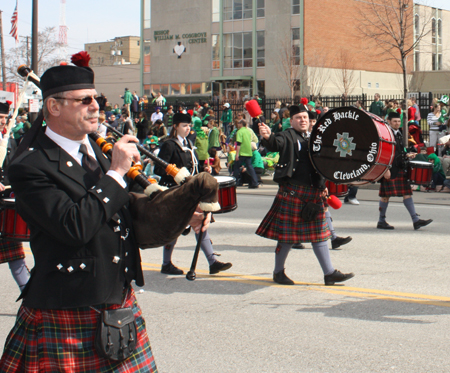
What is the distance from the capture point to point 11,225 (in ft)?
16.3

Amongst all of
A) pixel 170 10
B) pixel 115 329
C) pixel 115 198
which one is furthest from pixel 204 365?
pixel 170 10

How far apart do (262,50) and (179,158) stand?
1533 inches

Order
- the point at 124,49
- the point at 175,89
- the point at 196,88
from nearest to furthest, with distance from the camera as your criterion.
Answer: the point at 196,88
the point at 175,89
the point at 124,49

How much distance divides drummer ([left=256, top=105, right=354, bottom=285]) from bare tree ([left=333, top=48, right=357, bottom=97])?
37598 millimetres

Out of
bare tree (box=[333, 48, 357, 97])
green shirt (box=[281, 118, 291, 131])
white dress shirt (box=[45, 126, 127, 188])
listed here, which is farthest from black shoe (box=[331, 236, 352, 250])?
bare tree (box=[333, 48, 357, 97])

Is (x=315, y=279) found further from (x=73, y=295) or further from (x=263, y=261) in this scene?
(x=73, y=295)

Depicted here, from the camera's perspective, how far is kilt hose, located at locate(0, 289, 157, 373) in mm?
2416

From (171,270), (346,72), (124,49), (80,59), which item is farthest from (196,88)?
(80,59)

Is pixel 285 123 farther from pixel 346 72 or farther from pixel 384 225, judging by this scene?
pixel 346 72

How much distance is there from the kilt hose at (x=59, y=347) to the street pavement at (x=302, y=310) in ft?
5.78

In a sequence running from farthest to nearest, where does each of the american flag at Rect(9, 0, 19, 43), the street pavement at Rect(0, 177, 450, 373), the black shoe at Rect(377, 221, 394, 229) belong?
1. the american flag at Rect(9, 0, 19, 43)
2. the black shoe at Rect(377, 221, 394, 229)
3. the street pavement at Rect(0, 177, 450, 373)

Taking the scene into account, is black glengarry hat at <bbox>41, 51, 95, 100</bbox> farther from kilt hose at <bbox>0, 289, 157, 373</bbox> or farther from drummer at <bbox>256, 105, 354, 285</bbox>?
drummer at <bbox>256, 105, 354, 285</bbox>

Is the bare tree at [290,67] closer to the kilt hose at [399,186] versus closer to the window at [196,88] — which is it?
the window at [196,88]

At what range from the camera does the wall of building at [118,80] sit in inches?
2589
